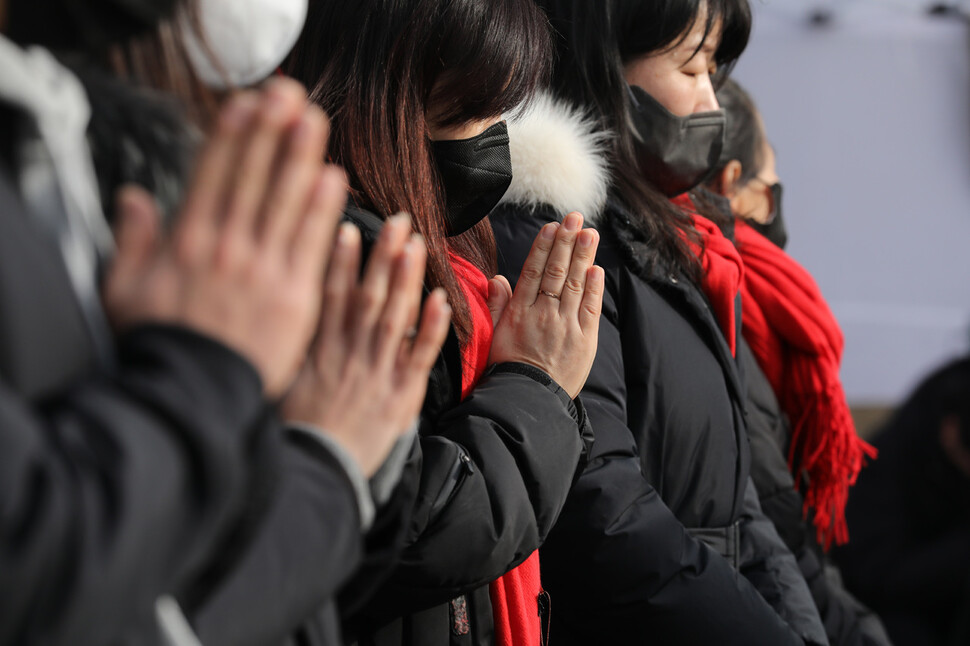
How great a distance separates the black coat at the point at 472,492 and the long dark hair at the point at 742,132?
1871 millimetres

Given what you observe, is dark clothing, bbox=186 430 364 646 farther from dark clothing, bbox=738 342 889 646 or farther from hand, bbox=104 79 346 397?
dark clothing, bbox=738 342 889 646

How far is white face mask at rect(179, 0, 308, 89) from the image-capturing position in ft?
3.30

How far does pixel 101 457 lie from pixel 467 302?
3.06 feet

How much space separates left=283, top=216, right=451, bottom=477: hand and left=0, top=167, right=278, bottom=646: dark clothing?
0.19m

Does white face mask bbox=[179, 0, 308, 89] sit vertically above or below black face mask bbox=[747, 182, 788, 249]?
above

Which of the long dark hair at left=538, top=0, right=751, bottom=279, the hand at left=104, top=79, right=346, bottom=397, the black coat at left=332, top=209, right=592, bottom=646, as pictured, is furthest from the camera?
the long dark hair at left=538, top=0, right=751, bottom=279

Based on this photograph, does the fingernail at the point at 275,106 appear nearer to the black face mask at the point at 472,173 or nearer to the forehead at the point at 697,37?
the black face mask at the point at 472,173

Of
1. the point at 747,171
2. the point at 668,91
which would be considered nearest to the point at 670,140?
the point at 668,91

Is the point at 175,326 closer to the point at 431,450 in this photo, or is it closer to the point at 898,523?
the point at 431,450

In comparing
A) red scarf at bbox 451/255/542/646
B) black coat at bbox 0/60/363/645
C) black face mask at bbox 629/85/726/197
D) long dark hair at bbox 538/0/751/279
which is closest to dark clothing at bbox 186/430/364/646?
black coat at bbox 0/60/363/645

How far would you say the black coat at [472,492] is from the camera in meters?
1.31

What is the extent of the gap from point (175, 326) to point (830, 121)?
6.03 meters

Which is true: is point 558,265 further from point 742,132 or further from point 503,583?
point 742,132

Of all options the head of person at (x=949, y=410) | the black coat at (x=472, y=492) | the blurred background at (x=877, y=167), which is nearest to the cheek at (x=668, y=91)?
the black coat at (x=472, y=492)
